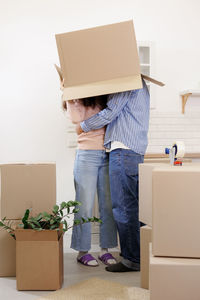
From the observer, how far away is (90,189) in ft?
8.18

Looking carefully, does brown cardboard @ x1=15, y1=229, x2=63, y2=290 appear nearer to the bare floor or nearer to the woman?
the bare floor

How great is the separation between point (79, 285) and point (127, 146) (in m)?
0.79

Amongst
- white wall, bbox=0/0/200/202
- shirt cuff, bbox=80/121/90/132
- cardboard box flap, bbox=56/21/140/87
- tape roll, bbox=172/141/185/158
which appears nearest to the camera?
tape roll, bbox=172/141/185/158

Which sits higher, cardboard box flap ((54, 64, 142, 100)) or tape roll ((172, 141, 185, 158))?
cardboard box flap ((54, 64, 142, 100))

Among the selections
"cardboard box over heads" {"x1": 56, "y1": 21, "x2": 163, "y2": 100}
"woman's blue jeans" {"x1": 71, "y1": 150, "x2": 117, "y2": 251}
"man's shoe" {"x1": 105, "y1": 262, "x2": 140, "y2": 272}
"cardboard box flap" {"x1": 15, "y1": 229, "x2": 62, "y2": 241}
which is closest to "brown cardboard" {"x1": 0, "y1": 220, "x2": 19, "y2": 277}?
"cardboard box flap" {"x1": 15, "y1": 229, "x2": 62, "y2": 241}

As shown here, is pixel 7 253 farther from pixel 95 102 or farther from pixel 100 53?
pixel 100 53

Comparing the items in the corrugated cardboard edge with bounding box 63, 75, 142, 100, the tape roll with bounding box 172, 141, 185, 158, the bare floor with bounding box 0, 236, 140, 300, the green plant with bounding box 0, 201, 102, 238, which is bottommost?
the bare floor with bounding box 0, 236, 140, 300

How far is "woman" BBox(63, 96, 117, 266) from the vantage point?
7.97 feet

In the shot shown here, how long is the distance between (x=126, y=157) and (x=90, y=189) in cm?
36

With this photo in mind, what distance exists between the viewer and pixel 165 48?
3.72 m

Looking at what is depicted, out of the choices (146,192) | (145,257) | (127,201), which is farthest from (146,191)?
(127,201)

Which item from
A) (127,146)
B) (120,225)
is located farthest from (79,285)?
(127,146)

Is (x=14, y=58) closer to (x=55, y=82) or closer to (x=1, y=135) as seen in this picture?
(x=55, y=82)

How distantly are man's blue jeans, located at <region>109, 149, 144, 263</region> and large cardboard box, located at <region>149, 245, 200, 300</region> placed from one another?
38.4 inches
